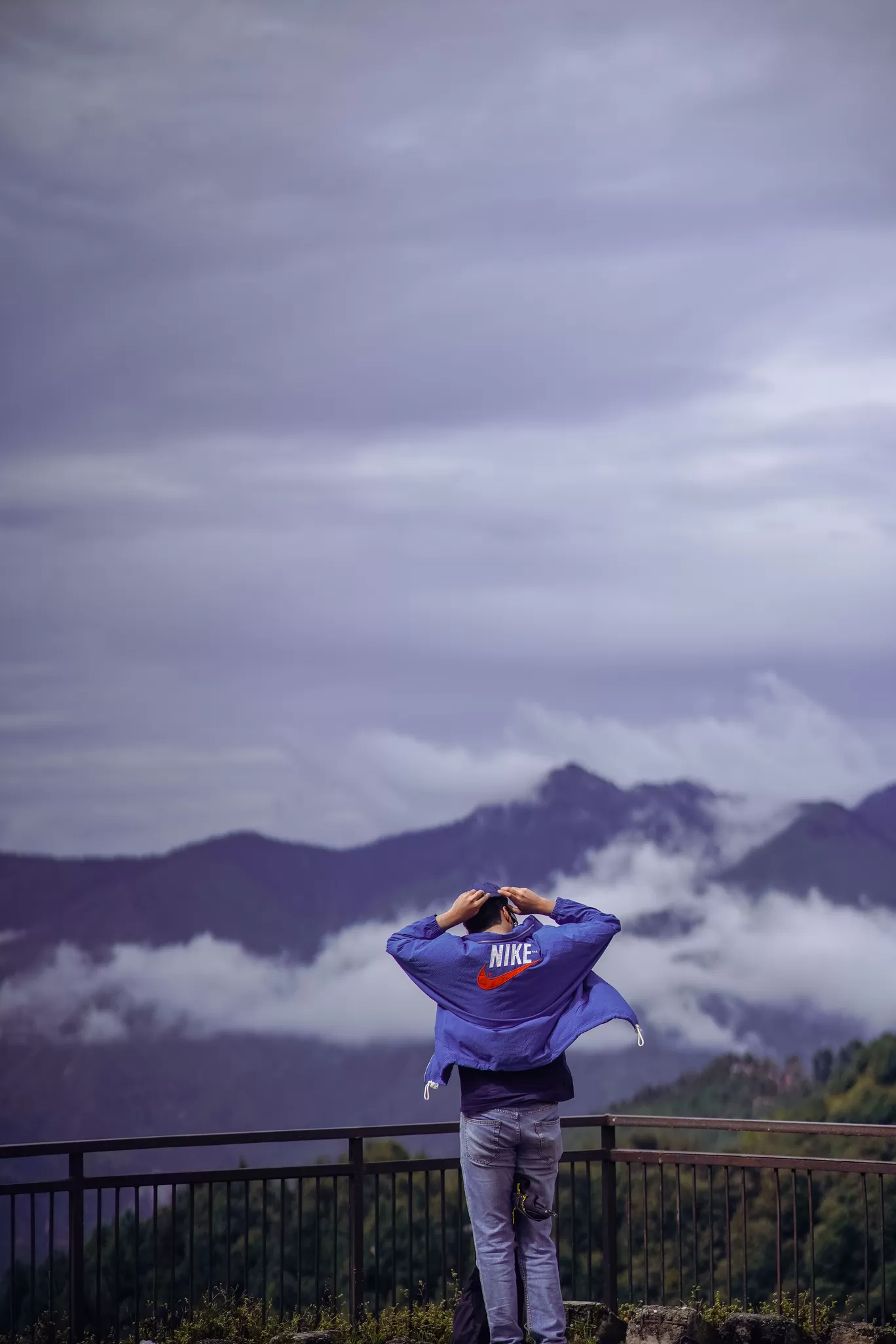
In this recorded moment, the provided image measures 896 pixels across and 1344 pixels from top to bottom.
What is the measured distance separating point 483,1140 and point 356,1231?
2.52 metres

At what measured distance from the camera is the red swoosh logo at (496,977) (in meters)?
5.67

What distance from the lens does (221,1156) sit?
121438 mm

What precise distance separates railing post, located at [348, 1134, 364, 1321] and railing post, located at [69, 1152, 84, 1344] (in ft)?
4.28

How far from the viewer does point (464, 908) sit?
570 centimetres

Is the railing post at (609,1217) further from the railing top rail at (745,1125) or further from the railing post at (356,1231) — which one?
the railing post at (356,1231)

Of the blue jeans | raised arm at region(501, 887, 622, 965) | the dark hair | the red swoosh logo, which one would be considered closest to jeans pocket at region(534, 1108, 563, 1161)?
the blue jeans

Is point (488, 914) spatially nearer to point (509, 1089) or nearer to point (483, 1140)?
point (509, 1089)

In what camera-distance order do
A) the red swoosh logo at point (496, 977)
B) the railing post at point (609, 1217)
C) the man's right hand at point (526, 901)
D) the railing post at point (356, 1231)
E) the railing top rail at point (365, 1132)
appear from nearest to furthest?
the red swoosh logo at point (496, 977) < the man's right hand at point (526, 901) < the railing top rail at point (365, 1132) < the railing post at point (356, 1231) < the railing post at point (609, 1217)

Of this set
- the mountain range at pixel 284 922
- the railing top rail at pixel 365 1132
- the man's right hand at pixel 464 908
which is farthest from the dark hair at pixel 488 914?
the mountain range at pixel 284 922

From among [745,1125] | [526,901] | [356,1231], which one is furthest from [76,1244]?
[745,1125]

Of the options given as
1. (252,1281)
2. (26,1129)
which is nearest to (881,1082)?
(252,1281)

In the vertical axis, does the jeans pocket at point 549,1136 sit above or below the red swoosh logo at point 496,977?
below

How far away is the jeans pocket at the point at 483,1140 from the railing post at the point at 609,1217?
256cm

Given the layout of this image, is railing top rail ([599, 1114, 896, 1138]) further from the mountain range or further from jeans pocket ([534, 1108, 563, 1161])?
the mountain range
